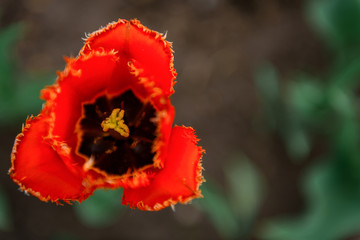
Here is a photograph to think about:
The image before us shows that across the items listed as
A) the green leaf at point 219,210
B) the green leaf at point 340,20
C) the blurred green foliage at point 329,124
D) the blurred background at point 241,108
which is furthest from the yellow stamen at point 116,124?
the green leaf at point 340,20

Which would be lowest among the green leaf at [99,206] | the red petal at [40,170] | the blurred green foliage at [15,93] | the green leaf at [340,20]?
the red petal at [40,170]

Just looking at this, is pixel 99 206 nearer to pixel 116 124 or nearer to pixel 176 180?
pixel 116 124

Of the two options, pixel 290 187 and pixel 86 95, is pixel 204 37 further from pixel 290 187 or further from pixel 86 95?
pixel 86 95

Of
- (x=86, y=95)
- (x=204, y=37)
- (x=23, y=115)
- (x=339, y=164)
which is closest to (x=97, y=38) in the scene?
(x=86, y=95)

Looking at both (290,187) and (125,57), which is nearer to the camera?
(125,57)

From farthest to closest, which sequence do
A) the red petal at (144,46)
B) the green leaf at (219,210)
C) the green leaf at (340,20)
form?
the green leaf at (340,20) < the green leaf at (219,210) < the red petal at (144,46)

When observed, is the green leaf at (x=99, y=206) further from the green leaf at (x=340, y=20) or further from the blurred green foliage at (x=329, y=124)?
the green leaf at (x=340, y=20)
